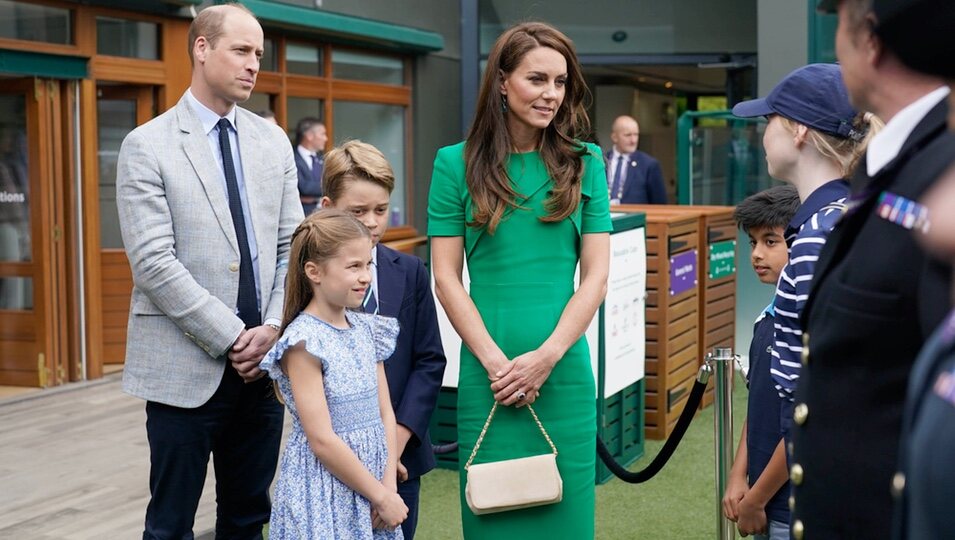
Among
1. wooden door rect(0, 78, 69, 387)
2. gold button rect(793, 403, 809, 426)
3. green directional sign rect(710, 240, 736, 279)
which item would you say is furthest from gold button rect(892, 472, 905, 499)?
wooden door rect(0, 78, 69, 387)

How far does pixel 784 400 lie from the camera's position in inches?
108

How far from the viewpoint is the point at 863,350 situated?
1773 mm

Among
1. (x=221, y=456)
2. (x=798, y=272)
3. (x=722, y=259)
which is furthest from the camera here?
(x=722, y=259)

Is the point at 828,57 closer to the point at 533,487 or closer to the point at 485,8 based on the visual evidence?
the point at 485,8

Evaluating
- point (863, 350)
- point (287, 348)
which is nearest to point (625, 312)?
point (287, 348)

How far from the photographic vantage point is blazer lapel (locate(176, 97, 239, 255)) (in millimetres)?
3545

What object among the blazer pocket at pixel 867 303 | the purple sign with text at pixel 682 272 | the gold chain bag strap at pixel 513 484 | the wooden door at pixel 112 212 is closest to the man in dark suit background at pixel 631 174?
the purple sign with text at pixel 682 272

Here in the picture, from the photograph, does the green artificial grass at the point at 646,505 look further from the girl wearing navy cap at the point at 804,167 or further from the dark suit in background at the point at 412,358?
the girl wearing navy cap at the point at 804,167

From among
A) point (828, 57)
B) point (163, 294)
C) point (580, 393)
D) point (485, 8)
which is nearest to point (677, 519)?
point (580, 393)

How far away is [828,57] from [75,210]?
23.5ft

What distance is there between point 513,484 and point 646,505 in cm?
279

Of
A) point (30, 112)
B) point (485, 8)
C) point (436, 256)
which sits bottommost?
point (436, 256)

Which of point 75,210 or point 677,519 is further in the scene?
point 75,210

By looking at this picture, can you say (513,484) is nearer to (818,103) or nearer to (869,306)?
(818,103)
